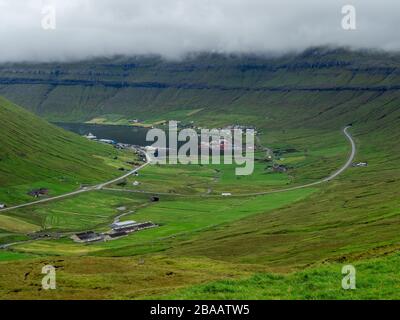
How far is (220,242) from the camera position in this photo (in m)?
161

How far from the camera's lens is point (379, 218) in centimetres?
15200

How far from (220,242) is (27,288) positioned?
97007 millimetres

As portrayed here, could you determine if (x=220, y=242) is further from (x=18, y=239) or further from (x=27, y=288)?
(x=27, y=288)

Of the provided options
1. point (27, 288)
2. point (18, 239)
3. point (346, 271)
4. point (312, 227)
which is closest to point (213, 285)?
point (346, 271)

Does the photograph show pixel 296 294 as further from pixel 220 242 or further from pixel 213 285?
pixel 220 242

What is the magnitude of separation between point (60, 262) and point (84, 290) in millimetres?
25029

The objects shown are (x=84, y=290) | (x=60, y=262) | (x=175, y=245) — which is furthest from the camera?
(x=175, y=245)
